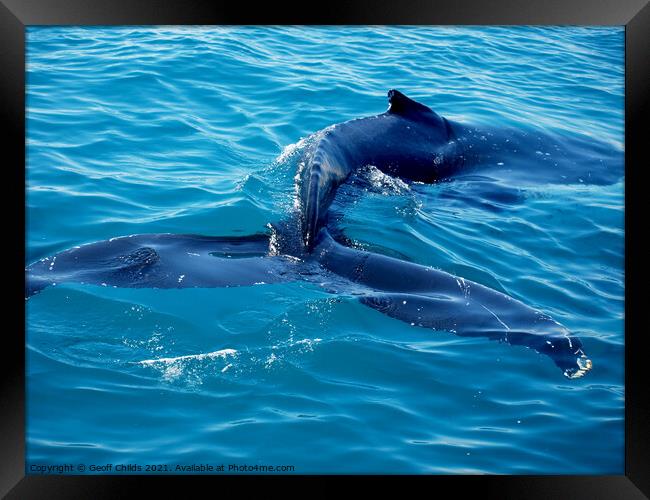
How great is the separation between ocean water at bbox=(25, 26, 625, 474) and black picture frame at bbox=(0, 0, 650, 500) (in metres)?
0.14

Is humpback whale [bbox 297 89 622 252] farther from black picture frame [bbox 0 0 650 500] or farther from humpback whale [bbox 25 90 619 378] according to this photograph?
black picture frame [bbox 0 0 650 500]

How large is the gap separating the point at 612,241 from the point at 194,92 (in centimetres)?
660

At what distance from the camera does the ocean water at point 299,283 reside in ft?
22.1

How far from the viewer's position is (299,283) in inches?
286

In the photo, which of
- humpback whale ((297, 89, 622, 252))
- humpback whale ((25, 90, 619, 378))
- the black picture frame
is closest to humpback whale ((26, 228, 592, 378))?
humpback whale ((25, 90, 619, 378))

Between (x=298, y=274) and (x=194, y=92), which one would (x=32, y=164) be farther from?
(x=298, y=274)

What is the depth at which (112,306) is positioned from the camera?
23.7 ft

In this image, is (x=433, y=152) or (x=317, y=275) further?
(x=433, y=152)

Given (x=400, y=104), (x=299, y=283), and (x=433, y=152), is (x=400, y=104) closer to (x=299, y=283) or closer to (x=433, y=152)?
(x=433, y=152)

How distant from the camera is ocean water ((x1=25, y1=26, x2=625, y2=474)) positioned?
6.72m
